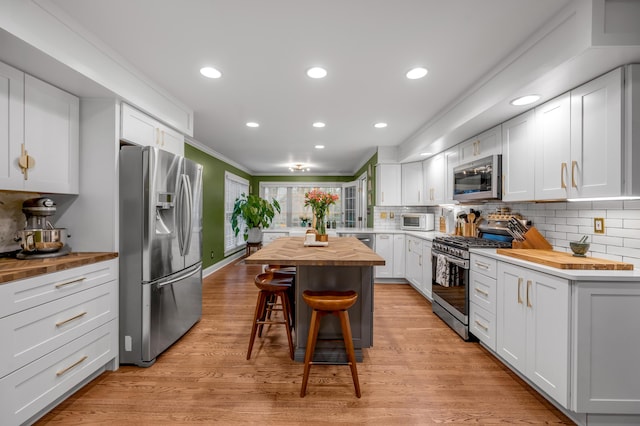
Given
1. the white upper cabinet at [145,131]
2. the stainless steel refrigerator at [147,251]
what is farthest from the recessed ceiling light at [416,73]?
the white upper cabinet at [145,131]

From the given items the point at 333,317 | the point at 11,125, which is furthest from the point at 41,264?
the point at 333,317

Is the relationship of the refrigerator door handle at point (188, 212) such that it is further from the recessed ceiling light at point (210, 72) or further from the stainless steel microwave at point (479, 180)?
the stainless steel microwave at point (479, 180)

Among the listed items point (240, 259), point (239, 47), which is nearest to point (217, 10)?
point (239, 47)

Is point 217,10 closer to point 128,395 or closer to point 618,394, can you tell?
point 128,395

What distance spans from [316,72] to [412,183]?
3.23 meters

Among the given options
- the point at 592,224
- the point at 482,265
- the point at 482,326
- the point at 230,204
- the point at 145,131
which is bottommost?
the point at 482,326

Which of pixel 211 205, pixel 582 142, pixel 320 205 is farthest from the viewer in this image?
pixel 211 205

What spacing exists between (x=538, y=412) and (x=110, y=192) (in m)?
3.39

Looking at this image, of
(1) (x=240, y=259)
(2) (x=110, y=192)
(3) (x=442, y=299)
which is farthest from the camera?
(1) (x=240, y=259)

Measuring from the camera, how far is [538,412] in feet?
5.94

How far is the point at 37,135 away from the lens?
1.91 meters

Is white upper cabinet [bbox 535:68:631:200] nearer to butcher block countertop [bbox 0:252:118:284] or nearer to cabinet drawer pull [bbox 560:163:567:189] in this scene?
cabinet drawer pull [bbox 560:163:567:189]

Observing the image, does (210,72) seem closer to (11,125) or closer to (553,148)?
(11,125)

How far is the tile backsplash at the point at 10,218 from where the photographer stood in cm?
201
